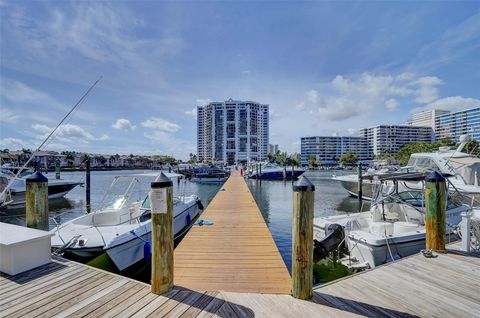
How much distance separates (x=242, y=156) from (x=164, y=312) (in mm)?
124999

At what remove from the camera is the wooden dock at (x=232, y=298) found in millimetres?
3020

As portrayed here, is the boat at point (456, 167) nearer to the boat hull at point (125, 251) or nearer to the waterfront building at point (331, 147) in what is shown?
→ the boat hull at point (125, 251)

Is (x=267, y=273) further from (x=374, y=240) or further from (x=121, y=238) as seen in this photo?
(x=121, y=238)

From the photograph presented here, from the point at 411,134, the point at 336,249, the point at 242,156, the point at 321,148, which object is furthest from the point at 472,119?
the point at 336,249

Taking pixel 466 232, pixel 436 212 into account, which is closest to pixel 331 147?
pixel 466 232

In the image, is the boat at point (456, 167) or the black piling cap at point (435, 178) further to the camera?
the boat at point (456, 167)

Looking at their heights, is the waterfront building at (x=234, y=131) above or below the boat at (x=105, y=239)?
above

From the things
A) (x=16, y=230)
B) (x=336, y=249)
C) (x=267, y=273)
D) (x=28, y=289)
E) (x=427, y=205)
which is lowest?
(x=336, y=249)

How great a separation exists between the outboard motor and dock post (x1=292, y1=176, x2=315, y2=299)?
A: 4.06 meters

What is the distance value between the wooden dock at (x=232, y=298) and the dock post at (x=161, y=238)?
184 mm

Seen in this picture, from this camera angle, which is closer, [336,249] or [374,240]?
[374,240]

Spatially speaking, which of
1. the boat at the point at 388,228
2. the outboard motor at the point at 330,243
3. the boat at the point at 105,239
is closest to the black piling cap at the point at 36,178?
the boat at the point at 105,239

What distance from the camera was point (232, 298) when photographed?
133 inches

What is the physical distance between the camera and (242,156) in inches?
5037
